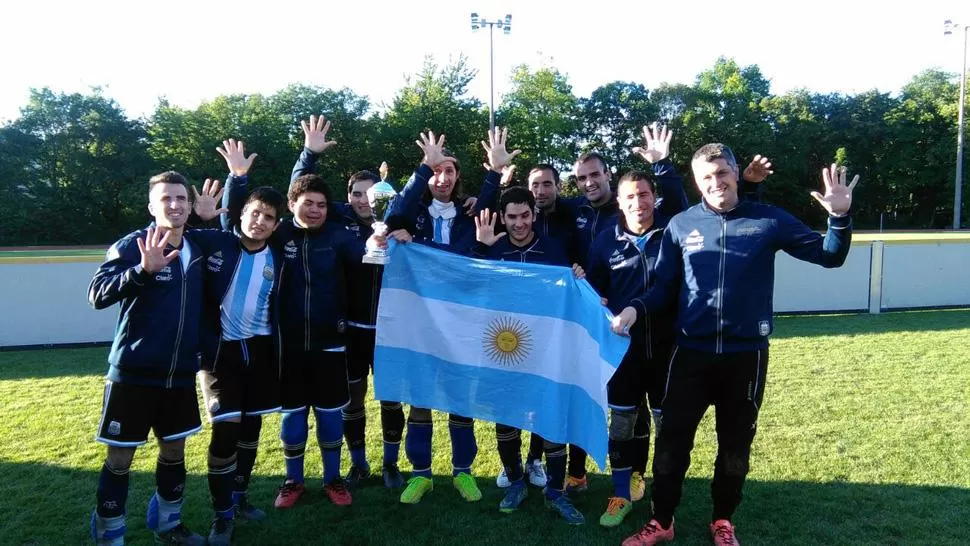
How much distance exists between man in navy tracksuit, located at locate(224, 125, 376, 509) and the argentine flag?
0.31 metres

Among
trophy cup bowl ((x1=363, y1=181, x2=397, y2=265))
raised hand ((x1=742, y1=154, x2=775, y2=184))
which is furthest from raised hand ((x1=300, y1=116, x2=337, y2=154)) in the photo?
raised hand ((x1=742, y1=154, x2=775, y2=184))

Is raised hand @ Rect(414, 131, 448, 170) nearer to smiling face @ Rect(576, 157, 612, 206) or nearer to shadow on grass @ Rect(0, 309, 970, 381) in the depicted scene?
smiling face @ Rect(576, 157, 612, 206)

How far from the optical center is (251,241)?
386 centimetres

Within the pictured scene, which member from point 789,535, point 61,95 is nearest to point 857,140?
point 789,535

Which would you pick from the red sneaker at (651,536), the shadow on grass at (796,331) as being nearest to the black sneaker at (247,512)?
the red sneaker at (651,536)

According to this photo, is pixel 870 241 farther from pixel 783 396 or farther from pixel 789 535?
pixel 789 535

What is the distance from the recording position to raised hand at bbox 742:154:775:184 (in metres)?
3.89

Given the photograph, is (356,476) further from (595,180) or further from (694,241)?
(694,241)

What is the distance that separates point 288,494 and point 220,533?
57 cm

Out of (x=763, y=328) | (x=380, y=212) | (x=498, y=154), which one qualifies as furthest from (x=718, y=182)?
(x=380, y=212)

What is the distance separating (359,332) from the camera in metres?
4.54

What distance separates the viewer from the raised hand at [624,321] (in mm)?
3529

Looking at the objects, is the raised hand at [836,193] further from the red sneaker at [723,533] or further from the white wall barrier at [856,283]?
the white wall barrier at [856,283]

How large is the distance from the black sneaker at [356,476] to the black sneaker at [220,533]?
0.95m
